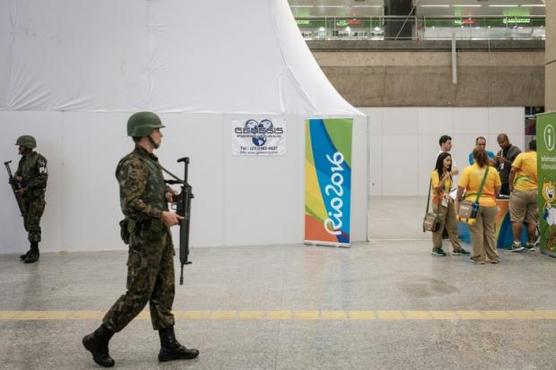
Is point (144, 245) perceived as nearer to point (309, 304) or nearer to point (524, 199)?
point (309, 304)

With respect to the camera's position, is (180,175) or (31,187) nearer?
(31,187)

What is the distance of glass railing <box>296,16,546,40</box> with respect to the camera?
19875mm

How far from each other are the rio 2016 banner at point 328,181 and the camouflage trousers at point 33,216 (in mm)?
4066

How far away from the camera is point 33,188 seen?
8562 mm

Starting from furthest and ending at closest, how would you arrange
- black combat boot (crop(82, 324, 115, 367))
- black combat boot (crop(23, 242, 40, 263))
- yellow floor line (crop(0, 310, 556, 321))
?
black combat boot (crop(23, 242, 40, 263)) < yellow floor line (crop(0, 310, 556, 321)) < black combat boot (crop(82, 324, 115, 367))

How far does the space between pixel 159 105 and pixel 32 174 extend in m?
2.27

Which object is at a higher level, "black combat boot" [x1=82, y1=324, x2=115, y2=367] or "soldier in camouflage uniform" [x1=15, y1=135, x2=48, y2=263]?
"soldier in camouflage uniform" [x1=15, y1=135, x2=48, y2=263]

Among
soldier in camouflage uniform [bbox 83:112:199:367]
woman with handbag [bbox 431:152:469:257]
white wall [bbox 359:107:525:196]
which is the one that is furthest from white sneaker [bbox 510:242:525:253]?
white wall [bbox 359:107:525:196]

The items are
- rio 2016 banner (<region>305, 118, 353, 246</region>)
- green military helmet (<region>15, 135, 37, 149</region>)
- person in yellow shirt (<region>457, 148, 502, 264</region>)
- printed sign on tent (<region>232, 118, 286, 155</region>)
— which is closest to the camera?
person in yellow shirt (<region>457, 148, 502, 264</region>)

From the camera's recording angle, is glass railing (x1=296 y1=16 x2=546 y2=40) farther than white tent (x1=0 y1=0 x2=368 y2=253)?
Yes

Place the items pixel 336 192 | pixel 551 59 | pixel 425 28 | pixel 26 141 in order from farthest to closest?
pixel 425 28 < pixel 551 59 < pixel 336 192 < pixel 26 141

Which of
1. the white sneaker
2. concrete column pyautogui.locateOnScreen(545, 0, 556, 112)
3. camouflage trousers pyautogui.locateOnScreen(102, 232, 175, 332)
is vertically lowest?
the white sneaker

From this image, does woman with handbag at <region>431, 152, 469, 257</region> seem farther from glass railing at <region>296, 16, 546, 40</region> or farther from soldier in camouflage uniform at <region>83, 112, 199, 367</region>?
glass railing at <region>296, 16, 546, 40</region>

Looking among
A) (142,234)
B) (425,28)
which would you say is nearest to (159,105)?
(142,234)
